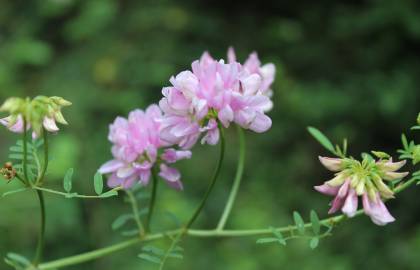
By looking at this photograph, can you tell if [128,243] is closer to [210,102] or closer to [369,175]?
[210,102]

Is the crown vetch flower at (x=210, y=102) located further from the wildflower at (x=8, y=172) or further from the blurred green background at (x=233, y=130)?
the blurred green background at (x=233, y=130)

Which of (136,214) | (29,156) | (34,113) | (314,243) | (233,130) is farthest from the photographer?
(233,130)


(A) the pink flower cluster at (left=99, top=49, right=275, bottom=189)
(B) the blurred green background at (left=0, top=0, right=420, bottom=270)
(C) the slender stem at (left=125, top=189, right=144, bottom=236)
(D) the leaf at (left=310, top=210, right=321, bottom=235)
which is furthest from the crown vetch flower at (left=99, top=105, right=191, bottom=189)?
(B) the blurred green background at (left=0, top=0, right=420, bottom=270)

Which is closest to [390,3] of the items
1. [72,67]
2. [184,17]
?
[184,17]

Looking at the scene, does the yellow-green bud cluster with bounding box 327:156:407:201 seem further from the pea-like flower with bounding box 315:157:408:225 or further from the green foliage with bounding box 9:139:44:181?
the green foliage with bounding box 9:139:44:181

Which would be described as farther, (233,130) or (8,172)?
(233,130)

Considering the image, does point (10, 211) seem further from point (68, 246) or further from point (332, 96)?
point (332, 96)

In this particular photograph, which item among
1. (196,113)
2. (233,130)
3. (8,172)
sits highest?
(233,130)

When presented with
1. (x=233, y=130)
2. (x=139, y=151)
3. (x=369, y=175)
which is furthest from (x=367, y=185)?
(x=233, y=130)
